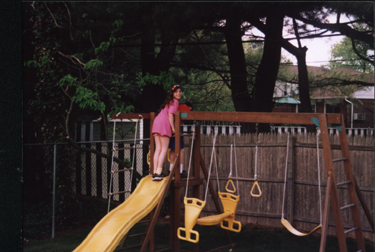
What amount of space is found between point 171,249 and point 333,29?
5.04 metres

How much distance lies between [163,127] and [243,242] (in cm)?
251

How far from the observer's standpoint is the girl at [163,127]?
22.2 feet

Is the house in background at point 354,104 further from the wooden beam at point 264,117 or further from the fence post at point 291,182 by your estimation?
the wooden beam at point 264,117

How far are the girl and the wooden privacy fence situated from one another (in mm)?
1337

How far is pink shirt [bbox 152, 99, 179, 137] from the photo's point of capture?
6758 mm

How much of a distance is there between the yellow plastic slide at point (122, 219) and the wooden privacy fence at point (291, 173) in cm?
184

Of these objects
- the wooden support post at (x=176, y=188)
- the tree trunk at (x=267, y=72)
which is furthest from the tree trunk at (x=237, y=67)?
the wooden support post at (x=176, y=188)

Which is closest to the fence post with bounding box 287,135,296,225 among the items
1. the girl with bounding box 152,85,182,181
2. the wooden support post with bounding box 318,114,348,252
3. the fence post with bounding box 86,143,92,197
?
the girl with bounding box 152,85,182,181

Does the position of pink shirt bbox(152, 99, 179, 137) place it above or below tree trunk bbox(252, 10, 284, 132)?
below

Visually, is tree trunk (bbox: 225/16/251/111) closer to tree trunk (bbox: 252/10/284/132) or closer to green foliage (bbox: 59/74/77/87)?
tree trunk (bbox: 252/10/284/132)

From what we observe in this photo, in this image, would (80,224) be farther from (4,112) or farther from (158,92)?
(4,112)

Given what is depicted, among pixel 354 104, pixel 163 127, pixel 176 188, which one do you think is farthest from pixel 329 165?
pixel 354 104

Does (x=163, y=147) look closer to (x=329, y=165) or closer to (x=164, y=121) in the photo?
(x=164, y=121)

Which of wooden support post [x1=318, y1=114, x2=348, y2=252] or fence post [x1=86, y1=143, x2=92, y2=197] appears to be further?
fence post [x1=86, y1=143, x2=92, y2=197]
